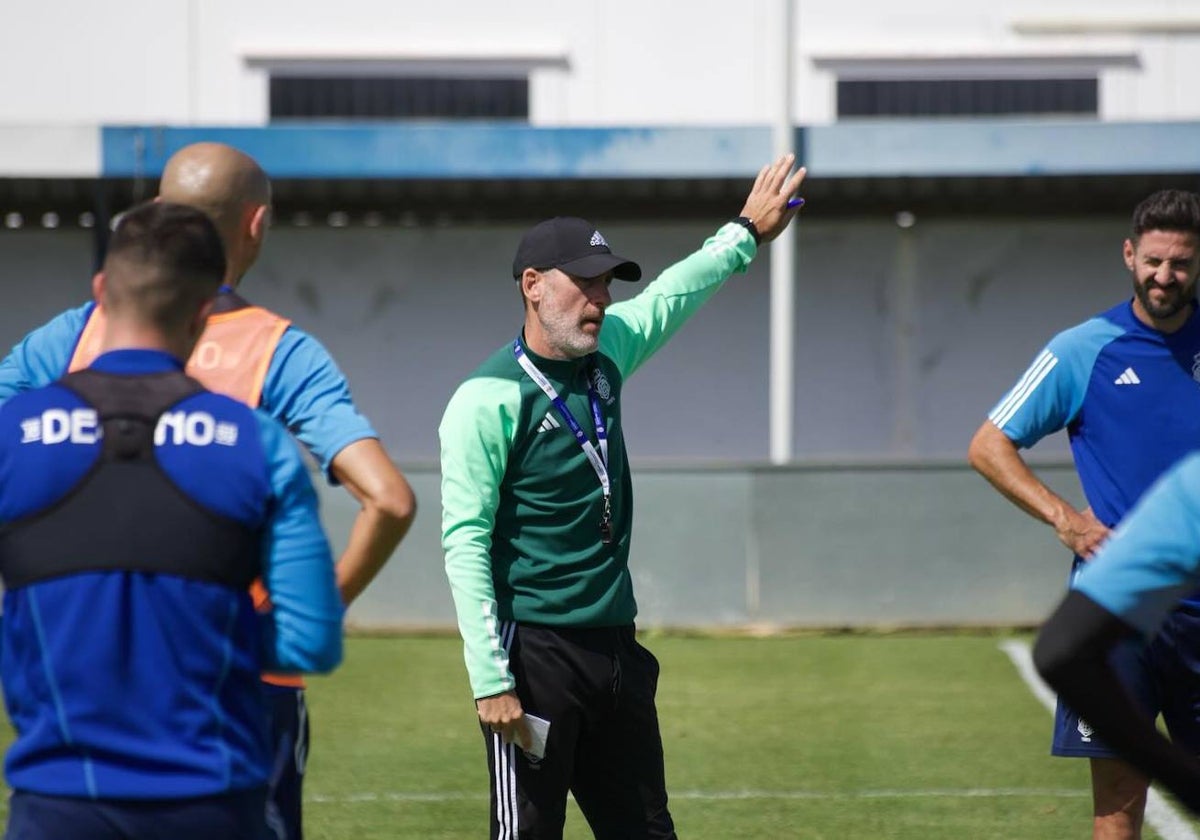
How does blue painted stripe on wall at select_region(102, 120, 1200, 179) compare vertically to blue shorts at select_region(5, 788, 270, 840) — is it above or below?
above

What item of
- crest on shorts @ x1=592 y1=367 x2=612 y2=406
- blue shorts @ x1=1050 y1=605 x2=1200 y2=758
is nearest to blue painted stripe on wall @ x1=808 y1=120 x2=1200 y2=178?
blue shorts @ x1=1050 y1=605 x2=1200 y2=758

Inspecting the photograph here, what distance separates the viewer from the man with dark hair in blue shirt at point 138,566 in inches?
116

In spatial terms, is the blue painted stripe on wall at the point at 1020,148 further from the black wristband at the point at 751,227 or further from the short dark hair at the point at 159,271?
the short dark hair at the point at 159,271

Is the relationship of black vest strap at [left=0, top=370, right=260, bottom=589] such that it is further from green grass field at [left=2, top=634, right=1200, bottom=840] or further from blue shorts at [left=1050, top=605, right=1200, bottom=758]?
green grass field at [left=2, top=634, right=1200, bottom=840]

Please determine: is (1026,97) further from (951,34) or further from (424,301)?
(424,301)

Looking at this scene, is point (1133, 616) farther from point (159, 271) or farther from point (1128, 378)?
point (1128, 378)

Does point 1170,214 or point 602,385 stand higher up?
point 1170,214

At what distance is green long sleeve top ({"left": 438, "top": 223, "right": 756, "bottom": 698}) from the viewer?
4.69 m

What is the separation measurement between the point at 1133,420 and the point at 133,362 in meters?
3.43

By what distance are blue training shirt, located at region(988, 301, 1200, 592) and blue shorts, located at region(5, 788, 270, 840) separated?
10.8 ft

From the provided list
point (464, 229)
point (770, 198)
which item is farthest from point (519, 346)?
point (464, 229)

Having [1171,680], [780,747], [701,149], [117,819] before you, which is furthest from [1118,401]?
[701,149]

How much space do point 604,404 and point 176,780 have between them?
222 cm

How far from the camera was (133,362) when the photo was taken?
303 centimetres
